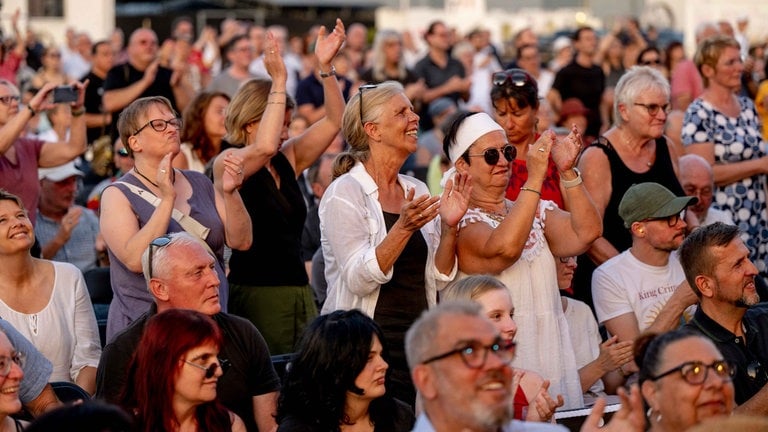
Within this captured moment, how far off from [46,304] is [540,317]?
2.21m

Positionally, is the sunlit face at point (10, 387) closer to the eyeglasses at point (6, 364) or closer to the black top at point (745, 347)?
the eyeglasses at point (6, 364)

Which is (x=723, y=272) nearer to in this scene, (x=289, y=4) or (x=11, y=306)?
(x=11, y=306)

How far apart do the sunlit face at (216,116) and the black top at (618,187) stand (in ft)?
7.34

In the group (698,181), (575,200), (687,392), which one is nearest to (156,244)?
(575,200)

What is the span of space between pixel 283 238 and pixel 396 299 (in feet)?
3.88

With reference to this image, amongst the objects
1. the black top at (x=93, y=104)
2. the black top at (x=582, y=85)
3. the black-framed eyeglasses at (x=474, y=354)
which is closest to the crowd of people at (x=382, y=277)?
the black-framed eyeglasses at (x=474, y=354)

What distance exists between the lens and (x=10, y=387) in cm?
503

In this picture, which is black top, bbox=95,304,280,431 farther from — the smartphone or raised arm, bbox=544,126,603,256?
the smartphone

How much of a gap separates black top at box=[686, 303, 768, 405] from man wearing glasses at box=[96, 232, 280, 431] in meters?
1.87

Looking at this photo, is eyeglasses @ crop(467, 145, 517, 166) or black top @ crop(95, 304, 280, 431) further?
eyeglasses @ crop(467, 145, 517, 166)

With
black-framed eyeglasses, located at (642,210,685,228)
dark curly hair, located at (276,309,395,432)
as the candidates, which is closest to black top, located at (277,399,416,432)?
dark curly hair, located at (276,309,395,432)

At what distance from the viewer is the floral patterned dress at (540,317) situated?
240 inches

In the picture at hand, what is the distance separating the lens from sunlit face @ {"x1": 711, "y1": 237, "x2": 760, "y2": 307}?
603 cm

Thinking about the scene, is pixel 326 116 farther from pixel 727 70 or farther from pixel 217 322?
pixel 727 70
